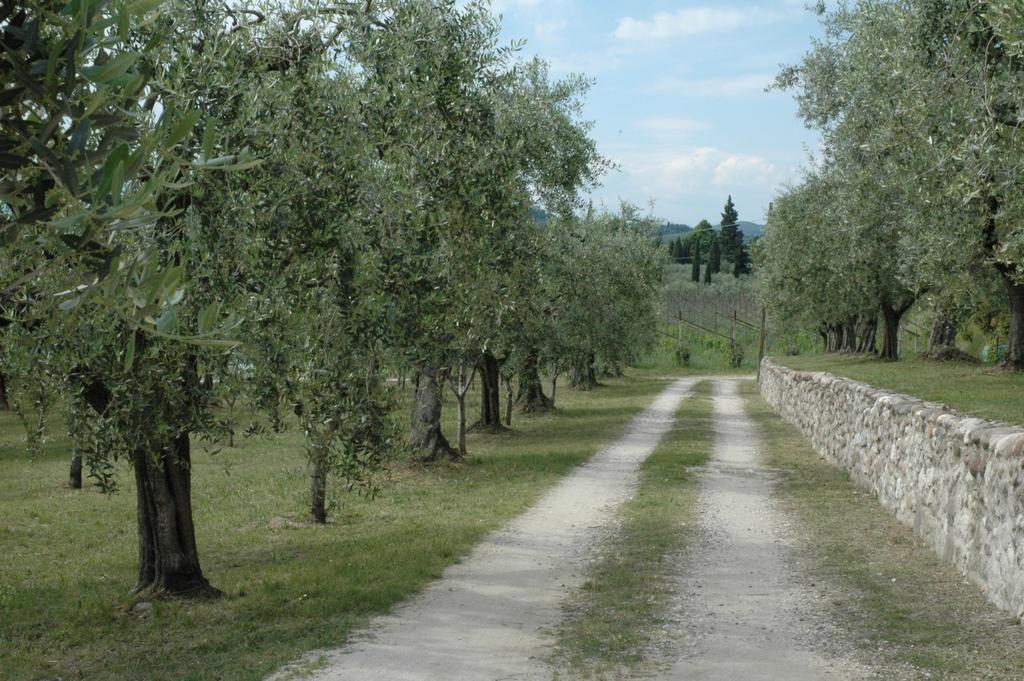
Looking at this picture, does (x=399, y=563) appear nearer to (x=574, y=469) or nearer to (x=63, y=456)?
(x=574, y=469)

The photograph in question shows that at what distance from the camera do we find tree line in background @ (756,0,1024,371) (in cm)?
1328

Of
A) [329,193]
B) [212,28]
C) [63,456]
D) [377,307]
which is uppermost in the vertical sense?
[212,28]

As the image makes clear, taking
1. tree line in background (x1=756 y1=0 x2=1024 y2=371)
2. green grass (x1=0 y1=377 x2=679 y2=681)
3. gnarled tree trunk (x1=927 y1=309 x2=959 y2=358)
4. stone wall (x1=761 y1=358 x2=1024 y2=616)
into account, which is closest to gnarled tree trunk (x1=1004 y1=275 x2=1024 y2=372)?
tree line in background (x1=756 y1=0 x2=1024 y2=371)

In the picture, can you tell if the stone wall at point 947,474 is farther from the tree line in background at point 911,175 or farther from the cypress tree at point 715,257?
the cypress tree at point 715,257

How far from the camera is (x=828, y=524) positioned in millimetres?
13453

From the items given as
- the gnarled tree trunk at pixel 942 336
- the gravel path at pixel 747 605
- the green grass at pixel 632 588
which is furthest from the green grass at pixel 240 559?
the gnarled tree trunk at pixel 942 336

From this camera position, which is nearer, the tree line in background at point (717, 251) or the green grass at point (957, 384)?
the green grass at point (957, 384)

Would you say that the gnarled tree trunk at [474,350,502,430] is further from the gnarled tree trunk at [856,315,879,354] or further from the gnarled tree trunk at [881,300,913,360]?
the gnarled tree trunk at [856,315,879,354]

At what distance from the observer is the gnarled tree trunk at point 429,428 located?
2084cm

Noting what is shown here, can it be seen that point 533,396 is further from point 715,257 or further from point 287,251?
point 715,257

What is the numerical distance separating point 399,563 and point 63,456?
19460mm

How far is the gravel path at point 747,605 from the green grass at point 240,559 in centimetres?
289

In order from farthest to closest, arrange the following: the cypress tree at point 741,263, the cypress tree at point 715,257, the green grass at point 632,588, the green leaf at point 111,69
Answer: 1. the cypress tree at point 715,257
2. the cypress tree at point 741,263
3. the green grass at point 632,588
4. the green leaf at point 111,69

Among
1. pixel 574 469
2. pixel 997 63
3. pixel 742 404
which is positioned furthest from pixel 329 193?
pixel 742 404
